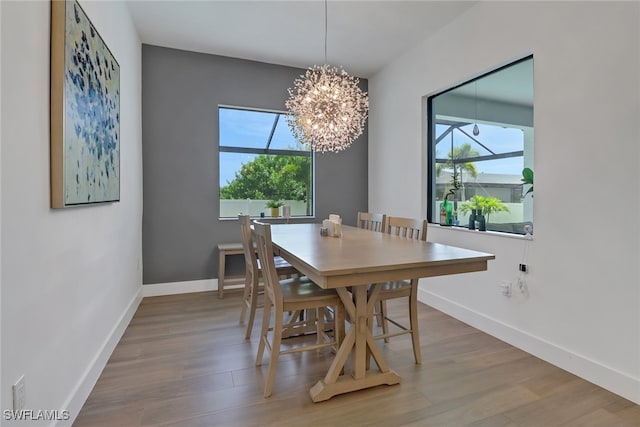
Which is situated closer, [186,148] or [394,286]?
[394,286]

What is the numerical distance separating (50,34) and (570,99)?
2844mm

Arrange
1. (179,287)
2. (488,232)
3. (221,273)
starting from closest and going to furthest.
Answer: (488,232), (221,273), (179,287)

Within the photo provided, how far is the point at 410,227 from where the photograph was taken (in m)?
2.54

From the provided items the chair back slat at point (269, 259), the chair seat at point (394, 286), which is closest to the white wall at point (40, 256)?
the chair back slat at point (269, 259)

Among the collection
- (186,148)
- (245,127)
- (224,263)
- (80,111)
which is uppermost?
(245,127)

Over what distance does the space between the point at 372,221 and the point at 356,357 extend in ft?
5.11

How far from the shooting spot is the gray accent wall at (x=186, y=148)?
12.0ft

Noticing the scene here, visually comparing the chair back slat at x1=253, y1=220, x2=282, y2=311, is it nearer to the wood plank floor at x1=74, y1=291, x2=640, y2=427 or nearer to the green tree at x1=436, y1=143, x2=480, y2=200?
the wood plank floor at x1=74, y1=291, x2=640, y2=427

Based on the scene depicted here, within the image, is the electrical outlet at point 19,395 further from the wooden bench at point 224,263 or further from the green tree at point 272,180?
the green tree at point 272,180

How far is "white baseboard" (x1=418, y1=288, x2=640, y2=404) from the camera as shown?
5.97ft

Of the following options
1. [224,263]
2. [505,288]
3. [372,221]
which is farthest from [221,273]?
[505,288]

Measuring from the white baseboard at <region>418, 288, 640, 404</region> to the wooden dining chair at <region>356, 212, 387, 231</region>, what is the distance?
989mm

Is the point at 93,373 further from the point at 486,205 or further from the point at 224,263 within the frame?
the point at 486,205

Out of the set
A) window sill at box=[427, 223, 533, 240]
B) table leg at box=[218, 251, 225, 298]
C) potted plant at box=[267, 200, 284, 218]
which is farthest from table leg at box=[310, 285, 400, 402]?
potted plant at box=[267, 200, 284, 218]
